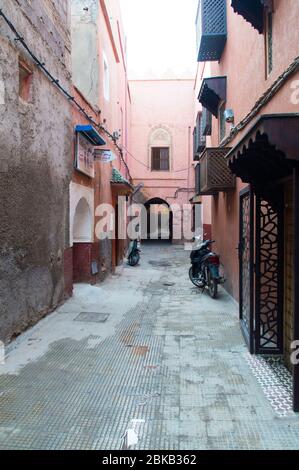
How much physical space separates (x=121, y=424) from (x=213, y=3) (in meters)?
8.83

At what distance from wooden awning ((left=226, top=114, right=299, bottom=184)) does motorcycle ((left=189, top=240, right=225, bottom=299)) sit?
161 inches

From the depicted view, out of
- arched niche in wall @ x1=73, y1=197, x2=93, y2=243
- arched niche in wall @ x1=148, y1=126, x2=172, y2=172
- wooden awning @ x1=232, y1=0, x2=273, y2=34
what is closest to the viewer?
wooden awning @ x1=232, y1=0, x2=273, y2=34

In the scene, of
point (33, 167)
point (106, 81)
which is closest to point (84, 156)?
point (33, 167)

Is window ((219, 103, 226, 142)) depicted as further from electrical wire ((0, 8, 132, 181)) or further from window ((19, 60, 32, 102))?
window ((19, 60, 32, 102))

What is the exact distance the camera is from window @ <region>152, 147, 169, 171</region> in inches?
994

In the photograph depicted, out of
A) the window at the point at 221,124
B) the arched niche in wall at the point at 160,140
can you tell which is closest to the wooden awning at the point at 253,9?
the window at the point at 221,124

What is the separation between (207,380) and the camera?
4.37m

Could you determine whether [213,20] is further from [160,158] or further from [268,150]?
[160,158]

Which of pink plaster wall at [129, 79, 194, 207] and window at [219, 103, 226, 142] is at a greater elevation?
pink plaster wall at [129, 79, 194, 207]

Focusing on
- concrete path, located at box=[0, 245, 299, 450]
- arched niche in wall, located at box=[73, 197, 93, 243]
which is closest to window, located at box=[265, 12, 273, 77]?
concrete path, located at box=[0, 245, 299, 450]

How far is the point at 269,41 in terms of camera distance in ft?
19.1

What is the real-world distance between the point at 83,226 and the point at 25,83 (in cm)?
434

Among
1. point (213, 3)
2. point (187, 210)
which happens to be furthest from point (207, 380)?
point (187, 210)
